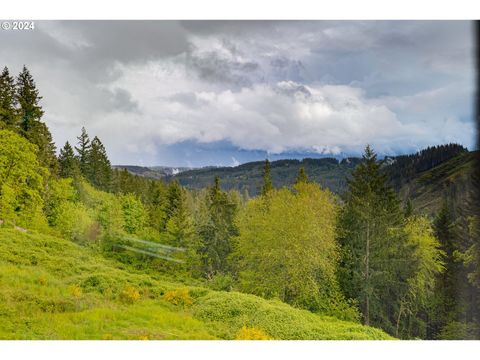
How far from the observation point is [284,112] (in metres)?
8.47

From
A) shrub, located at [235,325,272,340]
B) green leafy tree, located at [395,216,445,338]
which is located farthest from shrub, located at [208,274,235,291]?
green leafy tree, located at [395,216,445,338]

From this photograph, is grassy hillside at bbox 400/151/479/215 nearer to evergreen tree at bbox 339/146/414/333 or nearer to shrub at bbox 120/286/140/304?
evergreen tree at bbox 339/146/414/333

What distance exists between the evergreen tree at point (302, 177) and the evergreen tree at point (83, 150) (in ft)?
15.0

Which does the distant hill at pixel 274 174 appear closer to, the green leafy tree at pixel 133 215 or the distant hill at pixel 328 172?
the distant hill at pixel 328 172

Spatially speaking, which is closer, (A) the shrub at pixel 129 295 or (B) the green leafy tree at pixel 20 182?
(A) the shrub at pixel 129 295

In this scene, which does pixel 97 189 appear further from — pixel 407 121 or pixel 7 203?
pixel 407 121

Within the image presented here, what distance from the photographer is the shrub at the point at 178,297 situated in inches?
312

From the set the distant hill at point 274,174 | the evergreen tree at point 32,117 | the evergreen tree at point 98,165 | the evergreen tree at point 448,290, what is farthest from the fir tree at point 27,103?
the evergreen tree at point 448,290

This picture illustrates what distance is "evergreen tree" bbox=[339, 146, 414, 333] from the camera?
9289mm

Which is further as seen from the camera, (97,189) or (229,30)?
(97,189)

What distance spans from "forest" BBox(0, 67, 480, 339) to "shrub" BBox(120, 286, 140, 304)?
0.03 metres
